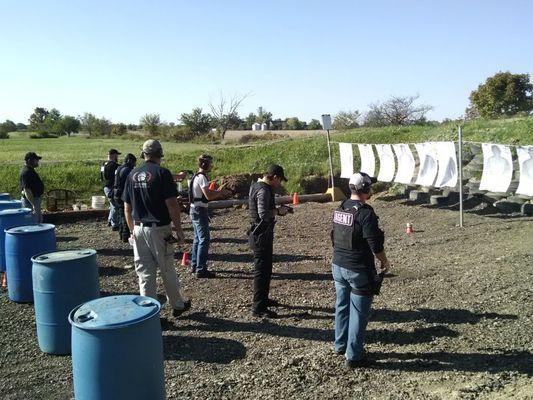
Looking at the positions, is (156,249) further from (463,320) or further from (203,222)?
(463,320)

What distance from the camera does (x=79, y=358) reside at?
3.43 m

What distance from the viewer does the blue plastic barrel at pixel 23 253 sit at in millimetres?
6555

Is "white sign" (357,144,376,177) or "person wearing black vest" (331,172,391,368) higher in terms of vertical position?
"white sign" (357,144,376,177)

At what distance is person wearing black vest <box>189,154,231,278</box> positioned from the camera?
7.25 m

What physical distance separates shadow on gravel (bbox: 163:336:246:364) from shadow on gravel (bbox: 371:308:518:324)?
162 centimetres

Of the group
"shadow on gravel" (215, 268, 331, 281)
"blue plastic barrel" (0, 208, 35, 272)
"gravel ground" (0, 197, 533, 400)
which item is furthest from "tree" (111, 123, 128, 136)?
"shadow on gravel" (215, 268, 331, 281)

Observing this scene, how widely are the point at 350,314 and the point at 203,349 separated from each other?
1576 mm

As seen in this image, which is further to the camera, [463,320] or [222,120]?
[222,120]

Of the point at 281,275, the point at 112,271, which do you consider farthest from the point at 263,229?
the point at 112,271

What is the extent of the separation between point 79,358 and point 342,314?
230 centimetres

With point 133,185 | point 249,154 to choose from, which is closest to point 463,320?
point 133,185

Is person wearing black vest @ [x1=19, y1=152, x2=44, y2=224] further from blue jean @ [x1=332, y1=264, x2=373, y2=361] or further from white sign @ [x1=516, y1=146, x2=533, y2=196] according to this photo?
white sign @ [x1=516, y1=146, x2=533, y2=196]

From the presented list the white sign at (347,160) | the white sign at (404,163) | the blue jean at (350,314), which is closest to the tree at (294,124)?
the white sign at (347,160)

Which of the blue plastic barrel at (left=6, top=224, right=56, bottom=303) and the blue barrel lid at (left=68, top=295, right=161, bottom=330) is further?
the blue plastic barrel at (left=6, top=224, right=56, bottom=303)
